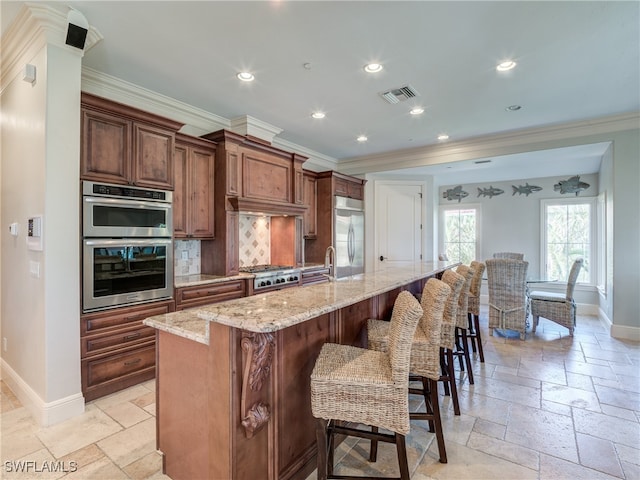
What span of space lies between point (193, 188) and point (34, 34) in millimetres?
1684

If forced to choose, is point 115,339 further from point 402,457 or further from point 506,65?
point 506,65

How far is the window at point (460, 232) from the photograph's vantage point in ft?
23.0

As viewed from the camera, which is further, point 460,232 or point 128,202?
point 460,232

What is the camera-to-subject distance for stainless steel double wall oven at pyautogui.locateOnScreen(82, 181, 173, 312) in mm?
2537

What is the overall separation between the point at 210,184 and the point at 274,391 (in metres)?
2.79

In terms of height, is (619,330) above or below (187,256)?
below

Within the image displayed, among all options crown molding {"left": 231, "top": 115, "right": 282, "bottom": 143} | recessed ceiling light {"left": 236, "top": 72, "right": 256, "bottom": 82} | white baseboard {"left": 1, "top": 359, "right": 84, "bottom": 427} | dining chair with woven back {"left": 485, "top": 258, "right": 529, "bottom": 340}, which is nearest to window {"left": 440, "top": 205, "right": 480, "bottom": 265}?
dining chair with woven back {"left": 485, "top": 258, "right": 529, "bottom": 340}

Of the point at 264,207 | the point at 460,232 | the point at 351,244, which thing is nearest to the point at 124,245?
the point at 264,207

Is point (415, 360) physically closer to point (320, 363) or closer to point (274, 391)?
point (320, 363)

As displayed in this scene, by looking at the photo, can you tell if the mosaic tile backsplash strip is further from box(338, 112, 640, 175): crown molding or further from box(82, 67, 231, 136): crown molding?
box(338, 112, 640, 175): crown molding

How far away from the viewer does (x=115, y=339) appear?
270 centimetres

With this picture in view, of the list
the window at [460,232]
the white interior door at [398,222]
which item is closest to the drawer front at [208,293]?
the white interior door at [398,222]

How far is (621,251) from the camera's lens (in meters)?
4.16
